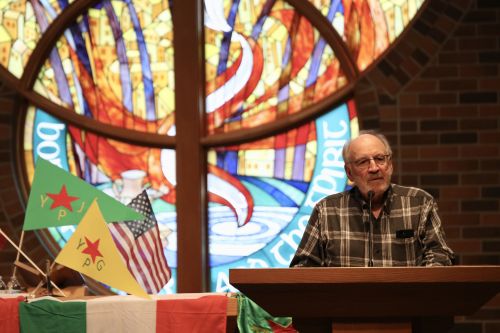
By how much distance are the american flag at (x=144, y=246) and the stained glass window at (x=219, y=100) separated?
1161mm

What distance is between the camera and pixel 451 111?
484cm

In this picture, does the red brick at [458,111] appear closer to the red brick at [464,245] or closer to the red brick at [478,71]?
the red brick at [478,71]

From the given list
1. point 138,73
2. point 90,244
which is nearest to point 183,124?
point 138,73

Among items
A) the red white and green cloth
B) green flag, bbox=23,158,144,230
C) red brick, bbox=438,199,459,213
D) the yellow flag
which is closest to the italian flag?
the red white and green cloth

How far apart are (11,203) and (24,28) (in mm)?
1075

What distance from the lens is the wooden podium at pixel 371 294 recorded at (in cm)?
242

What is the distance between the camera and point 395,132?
4828mm

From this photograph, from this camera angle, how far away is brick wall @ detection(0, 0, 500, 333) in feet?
15.6

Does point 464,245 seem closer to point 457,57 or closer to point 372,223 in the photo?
point 457,57

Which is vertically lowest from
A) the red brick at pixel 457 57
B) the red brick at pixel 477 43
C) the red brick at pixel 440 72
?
the red brick at pixel 440 72

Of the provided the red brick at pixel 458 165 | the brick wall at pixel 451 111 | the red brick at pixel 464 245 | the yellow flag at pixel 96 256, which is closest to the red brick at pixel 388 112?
the brick wall at pixel 451 111

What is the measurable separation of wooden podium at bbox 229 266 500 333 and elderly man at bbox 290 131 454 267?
18.6 inches

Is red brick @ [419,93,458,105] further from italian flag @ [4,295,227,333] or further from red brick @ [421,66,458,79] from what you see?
italian flag @ [4,295,227,333]

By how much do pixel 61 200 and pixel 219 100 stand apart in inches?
73.1
